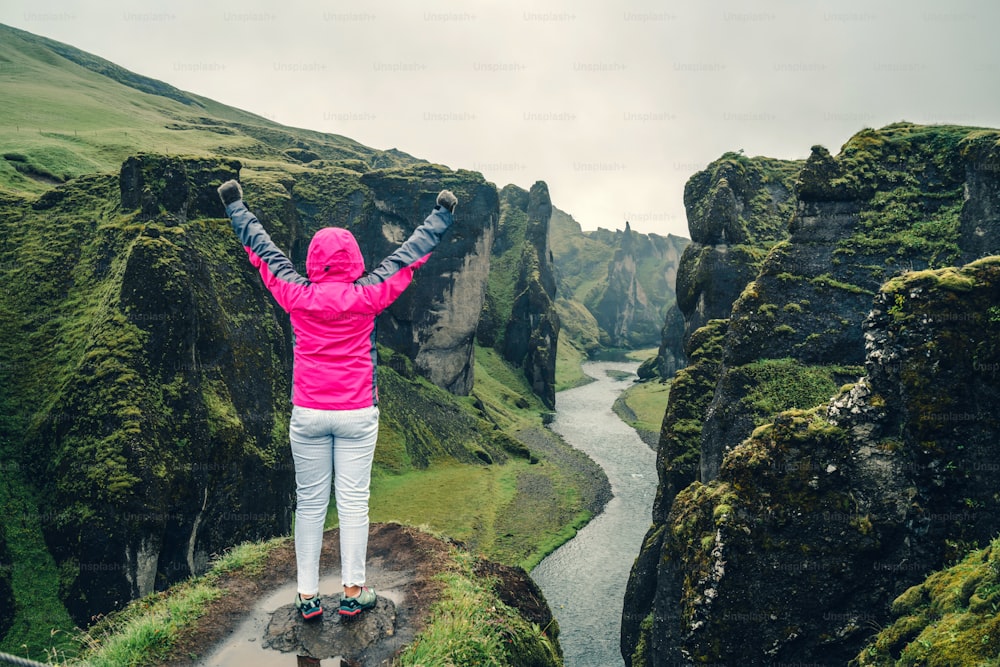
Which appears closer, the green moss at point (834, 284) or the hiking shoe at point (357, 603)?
the hiking shoe at point (357, 603)

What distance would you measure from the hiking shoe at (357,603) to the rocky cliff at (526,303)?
285 feet

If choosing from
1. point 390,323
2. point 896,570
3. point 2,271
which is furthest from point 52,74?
point 896,570

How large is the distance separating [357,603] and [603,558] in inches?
1409

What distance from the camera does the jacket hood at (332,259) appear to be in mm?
7148

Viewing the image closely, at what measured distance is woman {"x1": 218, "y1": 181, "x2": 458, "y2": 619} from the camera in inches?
281

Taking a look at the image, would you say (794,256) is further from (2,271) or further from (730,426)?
(2,271)

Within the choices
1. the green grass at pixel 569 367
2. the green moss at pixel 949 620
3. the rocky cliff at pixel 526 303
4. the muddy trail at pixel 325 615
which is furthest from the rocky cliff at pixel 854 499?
the green grass at pixel 569 367

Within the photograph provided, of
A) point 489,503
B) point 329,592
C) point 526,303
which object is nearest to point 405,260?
point 329,592

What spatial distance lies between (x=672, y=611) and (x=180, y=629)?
1598 cm

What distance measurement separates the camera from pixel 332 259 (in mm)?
7152

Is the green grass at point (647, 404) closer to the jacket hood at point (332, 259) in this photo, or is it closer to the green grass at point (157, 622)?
the green grass at point (157, 622)

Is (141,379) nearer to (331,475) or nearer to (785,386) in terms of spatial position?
(331,475)

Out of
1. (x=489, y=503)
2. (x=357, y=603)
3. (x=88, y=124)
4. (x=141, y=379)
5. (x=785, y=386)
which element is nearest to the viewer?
(x=357, y=603)

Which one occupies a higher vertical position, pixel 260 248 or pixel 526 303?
pixel 260 248
